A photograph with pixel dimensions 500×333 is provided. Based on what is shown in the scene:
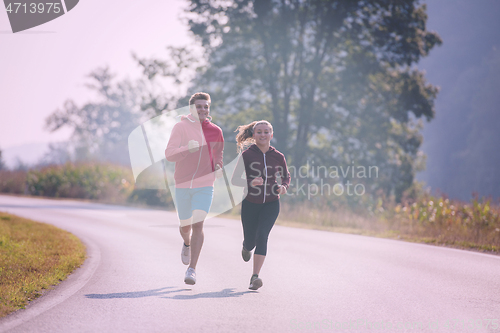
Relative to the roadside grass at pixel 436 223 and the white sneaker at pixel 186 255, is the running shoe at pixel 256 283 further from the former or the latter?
the roadside grass at pixel 436 223

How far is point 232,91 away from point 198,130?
21.6 meters

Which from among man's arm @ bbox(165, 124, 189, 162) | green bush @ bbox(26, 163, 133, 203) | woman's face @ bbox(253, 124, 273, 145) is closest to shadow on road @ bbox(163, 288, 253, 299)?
man's arm @ bbox(165, 124, 189, 162)

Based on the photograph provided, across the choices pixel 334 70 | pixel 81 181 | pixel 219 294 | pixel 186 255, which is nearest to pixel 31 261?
pixel 186 255

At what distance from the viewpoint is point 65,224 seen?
14.0m

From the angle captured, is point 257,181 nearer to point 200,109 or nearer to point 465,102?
point 200,109

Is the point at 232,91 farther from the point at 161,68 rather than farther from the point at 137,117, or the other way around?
the point at 137,117

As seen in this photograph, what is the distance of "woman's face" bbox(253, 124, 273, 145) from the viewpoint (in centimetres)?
609

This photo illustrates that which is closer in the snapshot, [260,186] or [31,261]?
[260,186]

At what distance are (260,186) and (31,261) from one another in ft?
12.1

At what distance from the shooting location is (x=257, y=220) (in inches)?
246

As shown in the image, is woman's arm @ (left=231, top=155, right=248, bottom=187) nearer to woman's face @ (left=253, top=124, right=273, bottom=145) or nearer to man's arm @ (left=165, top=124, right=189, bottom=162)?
woman's face @ (left=253, top=124, right=273, bottom=145)

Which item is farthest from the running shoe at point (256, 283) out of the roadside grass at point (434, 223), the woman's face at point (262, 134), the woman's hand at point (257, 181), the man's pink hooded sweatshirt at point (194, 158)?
the roadside grass at point (434, 223)

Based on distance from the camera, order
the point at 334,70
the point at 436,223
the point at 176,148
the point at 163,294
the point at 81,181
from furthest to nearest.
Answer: the point at 81,181, the point at 334,70, the point at 436,223, the point at 176,148, the point at 163,294

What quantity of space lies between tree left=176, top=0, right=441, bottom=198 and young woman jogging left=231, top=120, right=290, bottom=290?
19646 millimetres
